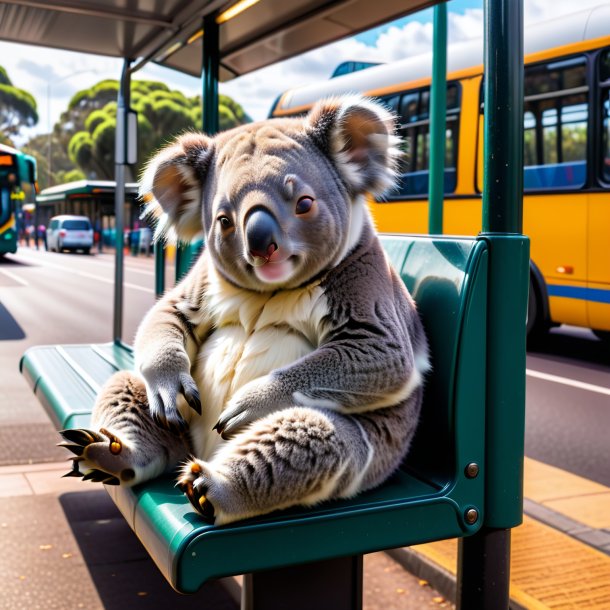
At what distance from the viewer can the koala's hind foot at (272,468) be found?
5.75 feet

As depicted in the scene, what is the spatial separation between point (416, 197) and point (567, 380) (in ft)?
13.6

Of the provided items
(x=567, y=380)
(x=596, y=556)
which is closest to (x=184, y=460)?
(x=596, y=556)

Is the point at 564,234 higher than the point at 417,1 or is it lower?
lower

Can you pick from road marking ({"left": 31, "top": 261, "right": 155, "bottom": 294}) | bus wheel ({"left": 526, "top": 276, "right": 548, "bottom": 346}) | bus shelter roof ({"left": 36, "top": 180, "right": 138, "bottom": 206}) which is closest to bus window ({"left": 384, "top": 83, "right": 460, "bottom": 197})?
bus wheel ({"left": 526, "top": 276, "right": 548, "bottom": 346})

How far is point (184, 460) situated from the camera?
218cm

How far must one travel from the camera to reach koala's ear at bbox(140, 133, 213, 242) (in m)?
2.18

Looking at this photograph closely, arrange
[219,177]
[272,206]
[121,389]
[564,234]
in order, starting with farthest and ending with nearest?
1. [564,234]
2. [121,389]
3. [219,177]
4. [272,206]

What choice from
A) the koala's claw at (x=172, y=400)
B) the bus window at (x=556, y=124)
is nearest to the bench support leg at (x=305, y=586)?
the koala's claw at (x=172, y=400)

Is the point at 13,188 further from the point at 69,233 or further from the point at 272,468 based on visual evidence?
the point at 272,468

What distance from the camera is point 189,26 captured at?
13.7ft

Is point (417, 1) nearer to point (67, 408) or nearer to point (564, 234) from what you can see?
point (67, 408)

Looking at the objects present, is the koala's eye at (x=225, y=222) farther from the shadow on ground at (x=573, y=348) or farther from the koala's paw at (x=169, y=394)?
the shadow on ground at (x=573, y=348)

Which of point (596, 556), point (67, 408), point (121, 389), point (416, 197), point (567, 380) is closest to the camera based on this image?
point (121, 389)

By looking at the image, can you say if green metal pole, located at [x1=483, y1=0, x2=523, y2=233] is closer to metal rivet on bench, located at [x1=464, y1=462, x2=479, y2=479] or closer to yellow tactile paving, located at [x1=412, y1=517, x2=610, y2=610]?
metal rivet on bench, located at [x1=464, y1=462, x2=479, y2=479]
